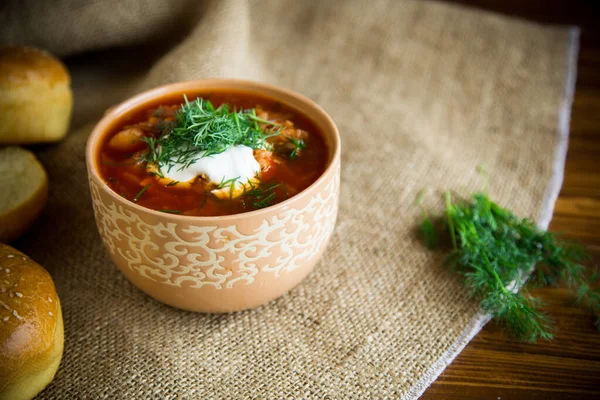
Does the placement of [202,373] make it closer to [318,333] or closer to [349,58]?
[318,333]

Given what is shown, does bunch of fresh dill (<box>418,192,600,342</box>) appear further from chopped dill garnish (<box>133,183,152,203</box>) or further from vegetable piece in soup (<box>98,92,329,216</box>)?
chopped dill garnish (<box>133,183,152,203</box>)

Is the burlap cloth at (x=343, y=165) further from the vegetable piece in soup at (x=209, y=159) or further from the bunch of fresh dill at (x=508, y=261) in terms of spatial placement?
the vegetable piece in soup at (x=209, y=159)

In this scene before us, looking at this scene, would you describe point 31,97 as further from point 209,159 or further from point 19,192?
point 209,159

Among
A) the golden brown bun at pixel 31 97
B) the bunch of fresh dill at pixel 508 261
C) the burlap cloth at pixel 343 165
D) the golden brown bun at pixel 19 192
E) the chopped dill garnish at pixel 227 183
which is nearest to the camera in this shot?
the chopped dill garnish at pixel 227 183

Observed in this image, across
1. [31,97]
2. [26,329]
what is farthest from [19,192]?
[26,329]

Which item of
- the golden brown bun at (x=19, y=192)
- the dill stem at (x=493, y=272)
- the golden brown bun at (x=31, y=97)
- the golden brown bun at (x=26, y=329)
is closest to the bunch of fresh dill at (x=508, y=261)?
the dill stem at (x=493, y=272)

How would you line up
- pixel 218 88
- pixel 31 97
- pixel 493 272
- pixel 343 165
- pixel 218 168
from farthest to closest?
pixel 343 165, pixel 31 97, pixel 218 88, pixel 493 272, pixel 218 168
